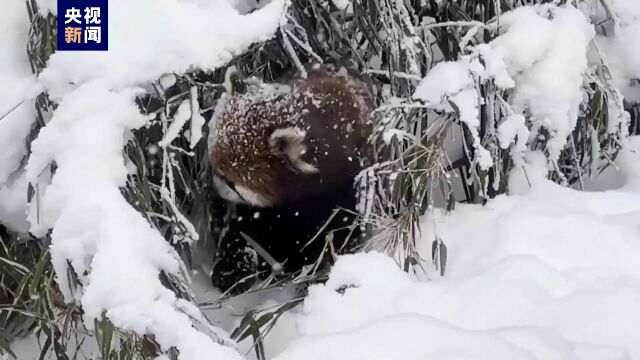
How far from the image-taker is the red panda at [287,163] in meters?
2.03

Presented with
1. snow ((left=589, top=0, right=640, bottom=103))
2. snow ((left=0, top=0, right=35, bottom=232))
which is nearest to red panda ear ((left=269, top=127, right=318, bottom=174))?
snow ((left=0, top=0, right=35, bottom=232))

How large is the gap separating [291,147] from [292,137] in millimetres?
33

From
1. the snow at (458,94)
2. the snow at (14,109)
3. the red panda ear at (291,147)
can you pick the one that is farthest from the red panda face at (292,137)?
the snow at (14,109)

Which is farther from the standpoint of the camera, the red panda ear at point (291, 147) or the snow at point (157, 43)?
the red panda ear at point (291, 147)

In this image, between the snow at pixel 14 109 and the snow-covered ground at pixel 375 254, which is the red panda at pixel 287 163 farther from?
the snow at pixel 14 109

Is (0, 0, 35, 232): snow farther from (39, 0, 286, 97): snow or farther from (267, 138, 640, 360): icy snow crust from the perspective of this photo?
(267, 138, 640, 360): icy snow crust

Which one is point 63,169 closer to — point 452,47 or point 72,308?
point 72,308

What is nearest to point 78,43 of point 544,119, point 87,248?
point 87,248

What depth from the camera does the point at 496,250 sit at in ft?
6.02

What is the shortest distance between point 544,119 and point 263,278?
98 cm

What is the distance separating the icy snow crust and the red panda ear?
0.33 metres

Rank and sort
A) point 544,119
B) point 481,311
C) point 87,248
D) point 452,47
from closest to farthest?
point 87,248, point 481,311, point 544,119, point 452,47

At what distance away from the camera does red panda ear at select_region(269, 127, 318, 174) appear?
2.00 metres

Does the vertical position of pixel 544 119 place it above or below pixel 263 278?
above
